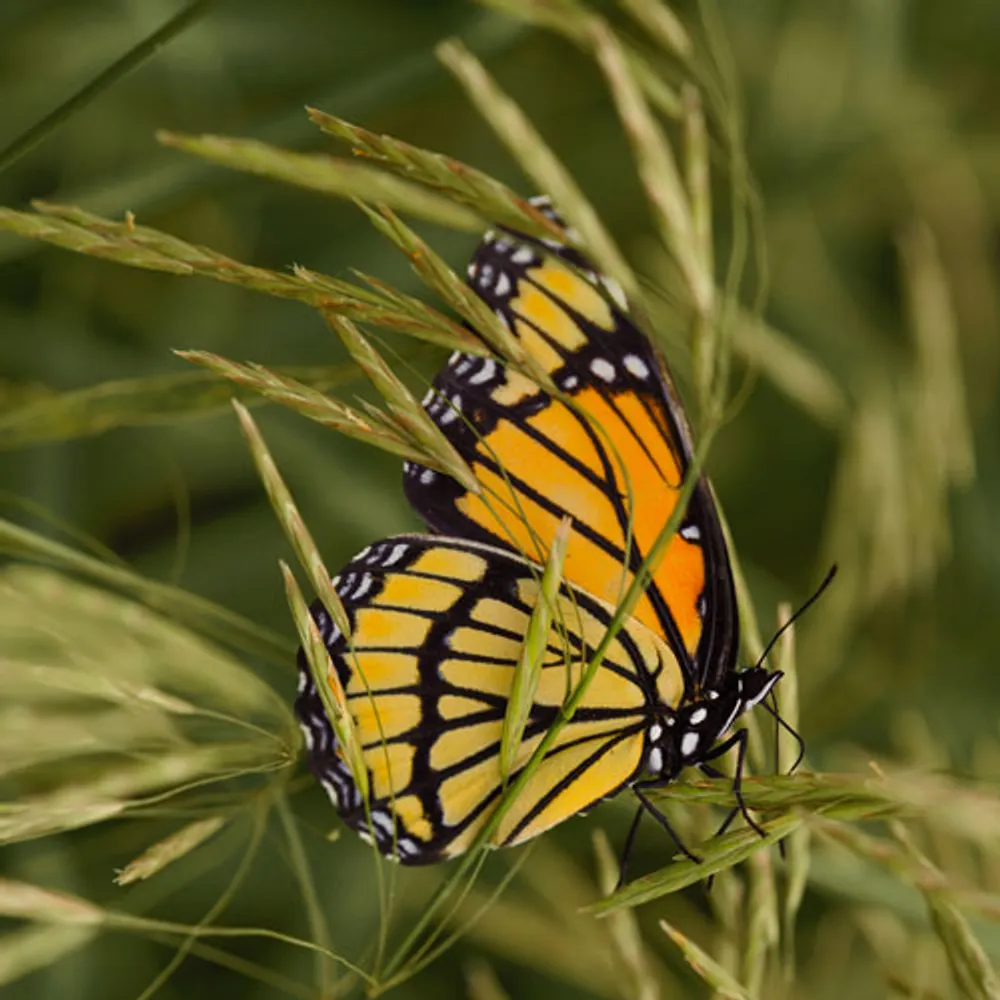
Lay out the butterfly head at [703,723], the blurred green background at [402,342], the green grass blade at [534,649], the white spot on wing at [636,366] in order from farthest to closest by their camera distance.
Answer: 1. the blurred green background at [402,342]
2. the white spot on wing at [636,366]
3. the butterfly head at [703,723]
4. the green grass blade at [534,649]

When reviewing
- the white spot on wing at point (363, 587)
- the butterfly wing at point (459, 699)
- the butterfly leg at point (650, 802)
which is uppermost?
the white spot on wing at point (363, 587)

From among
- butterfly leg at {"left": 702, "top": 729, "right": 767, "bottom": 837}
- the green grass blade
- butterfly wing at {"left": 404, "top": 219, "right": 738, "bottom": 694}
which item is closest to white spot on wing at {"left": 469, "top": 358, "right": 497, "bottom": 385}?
butterfly wing at {"left": 404, "top": 219, "right": 738, "bottom": 694}

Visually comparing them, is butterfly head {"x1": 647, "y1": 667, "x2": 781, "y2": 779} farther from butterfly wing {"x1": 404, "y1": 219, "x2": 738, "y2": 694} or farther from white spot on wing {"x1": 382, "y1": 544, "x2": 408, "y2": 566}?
white spot on wing {"x1": 382, "y1": 544, "x2": 408, "y2": 566}

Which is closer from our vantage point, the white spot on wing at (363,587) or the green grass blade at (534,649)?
the green grass blade at (534,649)

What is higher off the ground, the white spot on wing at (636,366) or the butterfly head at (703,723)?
the white spot on wing at (636,366)

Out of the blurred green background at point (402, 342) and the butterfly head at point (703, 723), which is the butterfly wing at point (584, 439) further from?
the blurred green background at point (402, 342)

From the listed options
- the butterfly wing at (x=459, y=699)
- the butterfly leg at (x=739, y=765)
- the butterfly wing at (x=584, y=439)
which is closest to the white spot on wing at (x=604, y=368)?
the butterfly wing at (x=584, y=439)
